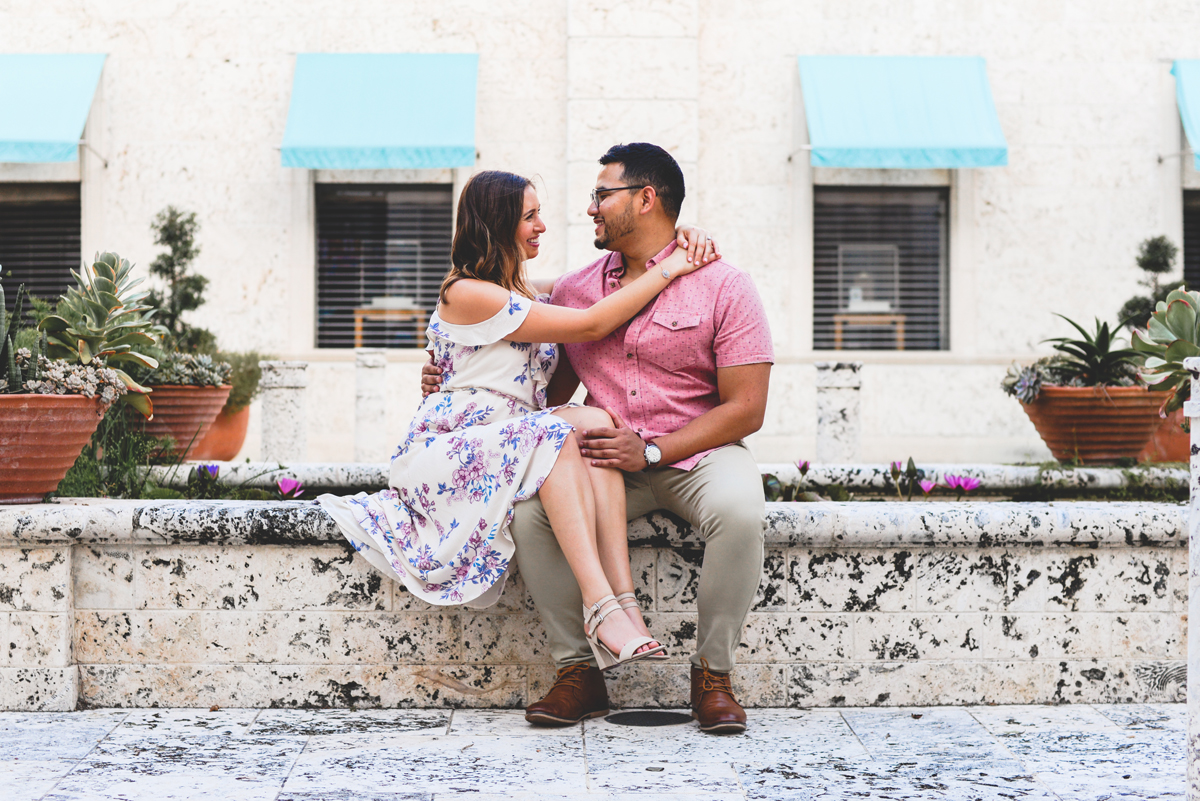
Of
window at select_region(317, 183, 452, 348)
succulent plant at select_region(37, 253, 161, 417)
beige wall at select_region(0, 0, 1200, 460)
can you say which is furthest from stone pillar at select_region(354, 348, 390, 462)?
succulent plant at select_region(37, 253, 161, 417)

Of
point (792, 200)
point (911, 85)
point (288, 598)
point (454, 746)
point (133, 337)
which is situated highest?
point (911, 85)

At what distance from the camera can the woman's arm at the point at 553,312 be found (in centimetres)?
325

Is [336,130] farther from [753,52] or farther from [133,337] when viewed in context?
[133,337]

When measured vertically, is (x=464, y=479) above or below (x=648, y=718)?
above

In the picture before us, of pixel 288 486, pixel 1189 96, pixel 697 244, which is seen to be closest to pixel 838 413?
pixel 697 244

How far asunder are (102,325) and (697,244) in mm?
2128

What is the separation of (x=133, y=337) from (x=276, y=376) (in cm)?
435

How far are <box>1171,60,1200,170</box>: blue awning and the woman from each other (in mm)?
9342

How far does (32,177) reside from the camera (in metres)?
11.2

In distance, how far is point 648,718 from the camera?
3.18 m

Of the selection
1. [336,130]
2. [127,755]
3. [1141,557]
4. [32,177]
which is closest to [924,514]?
[1141,557]

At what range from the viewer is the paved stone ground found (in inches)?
99.5

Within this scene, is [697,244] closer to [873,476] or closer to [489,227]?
[489,227]

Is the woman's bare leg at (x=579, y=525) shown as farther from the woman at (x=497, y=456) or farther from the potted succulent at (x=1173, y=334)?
the potted succulent at (x=1173, y=334)
